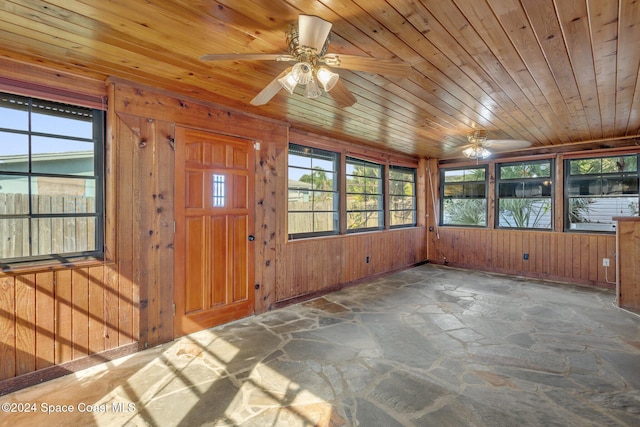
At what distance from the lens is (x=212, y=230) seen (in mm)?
3268

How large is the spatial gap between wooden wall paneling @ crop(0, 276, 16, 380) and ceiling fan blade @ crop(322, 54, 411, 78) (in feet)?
8.98

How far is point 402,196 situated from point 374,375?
4608 mm

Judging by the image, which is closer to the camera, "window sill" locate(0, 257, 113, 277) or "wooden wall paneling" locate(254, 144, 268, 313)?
"window sill" locate(0, 257, 113, 277)

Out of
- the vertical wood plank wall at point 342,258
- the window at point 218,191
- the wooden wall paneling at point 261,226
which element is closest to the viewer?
the window at point 218,191

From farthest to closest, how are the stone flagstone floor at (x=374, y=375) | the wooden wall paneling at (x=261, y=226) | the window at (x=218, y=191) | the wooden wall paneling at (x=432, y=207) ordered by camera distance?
the wooden wall paneling at (x=432, y=207)
the wooden wall paneling at (x=261, y=226)
the window at (x=218, y=191)
the stone flagstone floor at (x=374, y=375)

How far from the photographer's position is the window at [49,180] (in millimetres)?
2270

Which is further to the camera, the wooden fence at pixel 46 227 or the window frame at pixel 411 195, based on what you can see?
the window frame at pixel 411 195

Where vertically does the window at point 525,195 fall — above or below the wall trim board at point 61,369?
above

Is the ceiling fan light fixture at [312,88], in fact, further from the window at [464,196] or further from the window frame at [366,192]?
the window at [464,196]

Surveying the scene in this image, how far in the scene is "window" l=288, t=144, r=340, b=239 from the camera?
4.28 meters

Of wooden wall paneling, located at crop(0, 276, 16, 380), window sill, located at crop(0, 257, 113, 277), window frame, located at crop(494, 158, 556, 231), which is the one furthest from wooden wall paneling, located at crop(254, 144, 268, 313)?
window frame, located at crop(494, 158, 556, 231)

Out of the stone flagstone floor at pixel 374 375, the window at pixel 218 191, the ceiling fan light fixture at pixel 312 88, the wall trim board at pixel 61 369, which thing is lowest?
the stone flagstone floor at pixel 374 375

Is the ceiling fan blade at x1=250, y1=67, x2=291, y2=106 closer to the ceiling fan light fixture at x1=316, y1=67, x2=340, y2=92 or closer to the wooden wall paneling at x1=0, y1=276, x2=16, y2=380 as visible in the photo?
the ceiling fan light fixture at x1=316, y1=67, x2=340, y2=92

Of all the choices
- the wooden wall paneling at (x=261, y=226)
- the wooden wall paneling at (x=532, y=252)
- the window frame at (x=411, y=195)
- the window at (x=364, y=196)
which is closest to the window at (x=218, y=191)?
the wooden wall paneling at (x=261, y=226)
